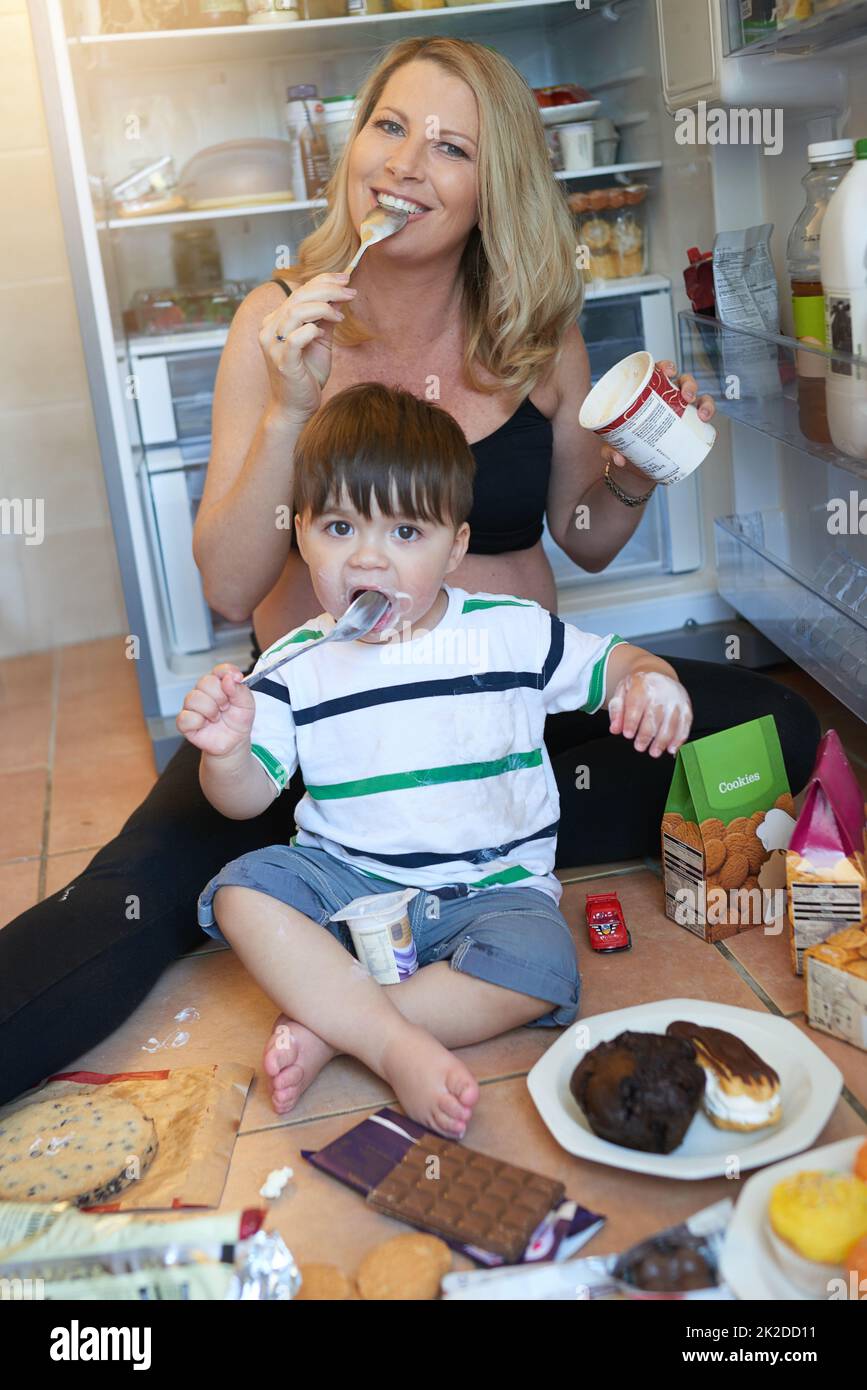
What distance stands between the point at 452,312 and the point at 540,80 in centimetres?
91

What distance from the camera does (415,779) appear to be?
4.24 feet

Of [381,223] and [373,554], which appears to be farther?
[381,223]

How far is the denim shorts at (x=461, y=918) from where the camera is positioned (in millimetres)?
1216

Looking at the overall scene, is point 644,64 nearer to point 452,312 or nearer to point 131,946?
point 452,312

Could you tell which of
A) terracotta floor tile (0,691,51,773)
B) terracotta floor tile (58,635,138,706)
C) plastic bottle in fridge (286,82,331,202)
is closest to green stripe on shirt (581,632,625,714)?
plastic bottle in fridge (286,82,331,202)

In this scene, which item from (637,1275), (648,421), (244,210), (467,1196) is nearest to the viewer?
(637,1275)

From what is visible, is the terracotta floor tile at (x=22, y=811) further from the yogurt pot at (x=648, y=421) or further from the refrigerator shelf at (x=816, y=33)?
the refrigerator shelf at (x=816, y=33)

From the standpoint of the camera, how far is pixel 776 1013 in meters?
1.25

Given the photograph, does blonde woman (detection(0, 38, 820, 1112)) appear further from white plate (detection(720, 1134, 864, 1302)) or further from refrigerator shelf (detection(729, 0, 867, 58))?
white plate (detection(720, 1134, 864, 1302))

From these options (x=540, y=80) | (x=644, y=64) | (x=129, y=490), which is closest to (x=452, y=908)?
(x=129, y=490)

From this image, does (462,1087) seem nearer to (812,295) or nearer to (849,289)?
(849,289)

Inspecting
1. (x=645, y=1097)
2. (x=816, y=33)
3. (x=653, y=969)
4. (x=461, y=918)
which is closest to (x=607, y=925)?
(x=653, y=969)

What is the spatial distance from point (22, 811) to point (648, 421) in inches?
48.4

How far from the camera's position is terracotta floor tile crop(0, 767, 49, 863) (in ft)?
6.39
